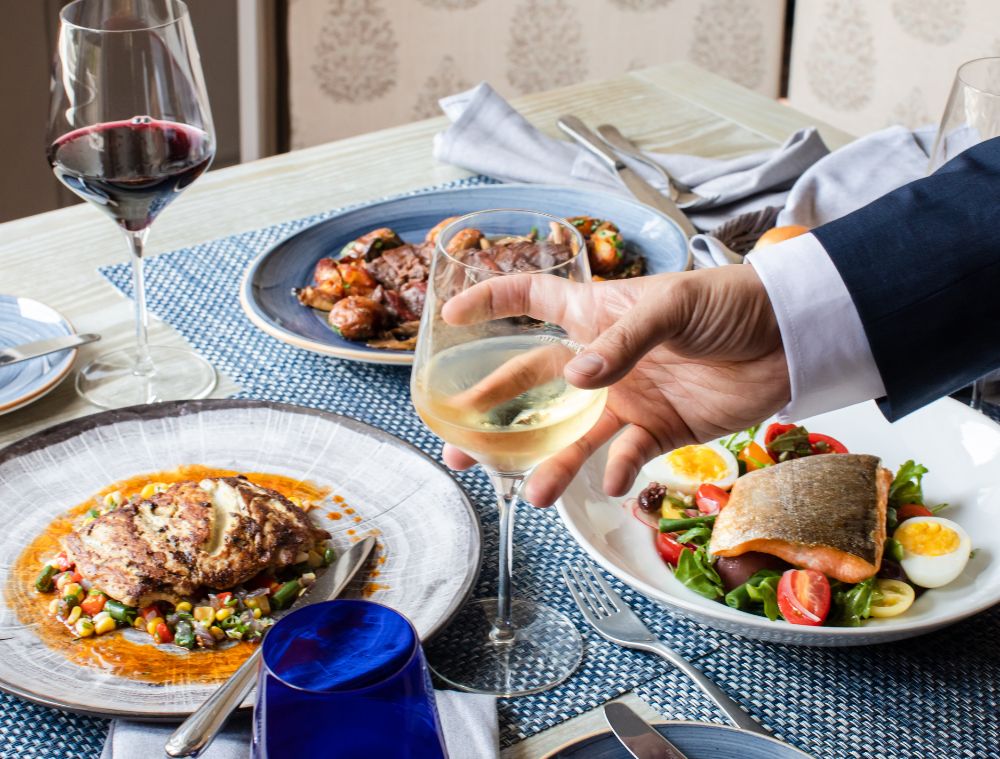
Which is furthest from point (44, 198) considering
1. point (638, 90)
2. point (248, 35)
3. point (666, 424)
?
point (666, 424)

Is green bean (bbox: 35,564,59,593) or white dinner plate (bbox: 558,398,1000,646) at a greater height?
white dinner plate (bbox: 558,398,1000,646)

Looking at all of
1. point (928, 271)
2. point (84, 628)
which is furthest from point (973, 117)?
point (84, 628)

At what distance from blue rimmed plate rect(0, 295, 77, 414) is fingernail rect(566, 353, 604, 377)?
75cm

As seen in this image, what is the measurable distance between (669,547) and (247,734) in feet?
1.40

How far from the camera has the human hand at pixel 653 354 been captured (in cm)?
83

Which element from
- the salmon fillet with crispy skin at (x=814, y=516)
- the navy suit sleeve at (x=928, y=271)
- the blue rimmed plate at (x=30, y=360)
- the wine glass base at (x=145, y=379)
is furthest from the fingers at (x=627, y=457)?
the blue rimmed plate at (x=30, y=360)

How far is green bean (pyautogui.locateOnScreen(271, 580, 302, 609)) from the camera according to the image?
0.99m

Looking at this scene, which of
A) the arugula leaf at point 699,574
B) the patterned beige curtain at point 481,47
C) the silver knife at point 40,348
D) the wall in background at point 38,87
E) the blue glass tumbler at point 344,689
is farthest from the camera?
the patterned beige curtain at point 481,47

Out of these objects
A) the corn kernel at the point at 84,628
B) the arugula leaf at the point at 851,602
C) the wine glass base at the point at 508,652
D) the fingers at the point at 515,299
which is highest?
the fingers at the point at 515,299

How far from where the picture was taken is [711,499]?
3.67ft

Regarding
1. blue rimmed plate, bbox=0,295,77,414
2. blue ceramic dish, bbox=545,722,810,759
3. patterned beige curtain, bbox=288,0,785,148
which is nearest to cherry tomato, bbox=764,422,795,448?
blue ceramic dish, bbox=545,722,810,759

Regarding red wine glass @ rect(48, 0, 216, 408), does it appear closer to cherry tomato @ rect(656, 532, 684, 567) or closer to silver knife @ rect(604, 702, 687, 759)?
cherry tomato @ rect(656, 532, 684, 567)

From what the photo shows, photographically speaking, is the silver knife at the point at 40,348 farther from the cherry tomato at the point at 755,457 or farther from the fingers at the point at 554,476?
the cherry tomato at the point at 755,457

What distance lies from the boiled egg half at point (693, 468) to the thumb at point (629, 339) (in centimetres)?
17
